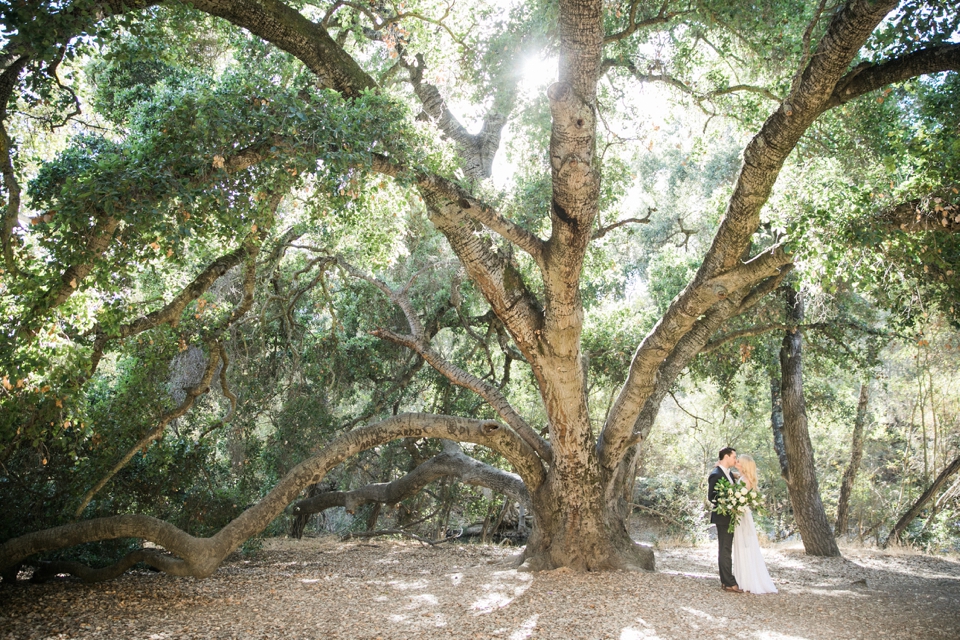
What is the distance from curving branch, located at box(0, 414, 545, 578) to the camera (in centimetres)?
575

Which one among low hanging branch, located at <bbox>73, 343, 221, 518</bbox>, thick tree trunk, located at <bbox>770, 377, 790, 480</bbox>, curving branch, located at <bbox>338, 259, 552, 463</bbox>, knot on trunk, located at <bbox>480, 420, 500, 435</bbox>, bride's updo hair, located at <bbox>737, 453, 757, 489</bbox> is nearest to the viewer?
low hanging branch, located at <bbox>73, 343, 221, 518</bbox>

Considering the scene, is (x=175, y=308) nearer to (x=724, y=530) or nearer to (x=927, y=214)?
(x=724, y=530)

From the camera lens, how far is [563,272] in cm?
595

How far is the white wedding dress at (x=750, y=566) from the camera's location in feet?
20.7

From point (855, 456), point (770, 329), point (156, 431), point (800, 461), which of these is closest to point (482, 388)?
point (156, 431)

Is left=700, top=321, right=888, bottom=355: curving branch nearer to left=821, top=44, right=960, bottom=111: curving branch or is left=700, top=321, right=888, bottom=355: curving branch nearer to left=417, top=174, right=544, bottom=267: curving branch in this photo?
left=417, top=174, right=544, bottom=267: curving branch

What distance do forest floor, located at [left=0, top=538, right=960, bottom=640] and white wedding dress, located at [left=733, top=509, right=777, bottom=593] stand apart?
0.21m

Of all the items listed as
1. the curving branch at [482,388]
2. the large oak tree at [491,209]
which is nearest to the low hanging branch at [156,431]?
the large oak tree at [491,209]

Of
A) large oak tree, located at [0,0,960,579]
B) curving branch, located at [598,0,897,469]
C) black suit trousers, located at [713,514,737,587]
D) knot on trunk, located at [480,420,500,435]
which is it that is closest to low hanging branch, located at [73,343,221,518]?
large oak tree, located at [0,0,960,579]

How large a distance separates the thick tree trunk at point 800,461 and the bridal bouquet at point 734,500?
3.81 meters

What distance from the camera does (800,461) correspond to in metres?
9.77

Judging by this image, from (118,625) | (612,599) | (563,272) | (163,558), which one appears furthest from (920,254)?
(163,558)

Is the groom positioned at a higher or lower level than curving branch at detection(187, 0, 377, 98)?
lower

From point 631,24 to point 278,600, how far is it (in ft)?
21.4
